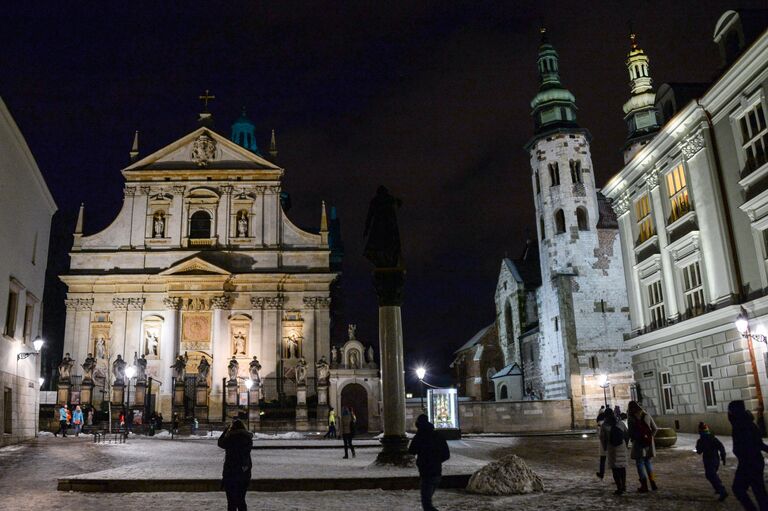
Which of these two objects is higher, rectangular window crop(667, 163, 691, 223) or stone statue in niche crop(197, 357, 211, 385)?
rectangular window crop(667, 163, 691, 223)

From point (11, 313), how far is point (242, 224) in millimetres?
24418

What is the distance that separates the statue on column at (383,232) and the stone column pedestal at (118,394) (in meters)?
27.0

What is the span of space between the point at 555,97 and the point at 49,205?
34.3 metres

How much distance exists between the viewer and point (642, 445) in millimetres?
11336

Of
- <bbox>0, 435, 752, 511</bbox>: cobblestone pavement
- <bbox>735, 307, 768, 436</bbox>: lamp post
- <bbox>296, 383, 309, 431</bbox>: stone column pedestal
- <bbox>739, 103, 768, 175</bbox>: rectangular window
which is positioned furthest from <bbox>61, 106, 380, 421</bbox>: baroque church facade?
<bbox>739, 103, 768, 175</bbox>: rectangular window

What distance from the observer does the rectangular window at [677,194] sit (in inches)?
928

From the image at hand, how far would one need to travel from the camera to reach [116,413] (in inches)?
1491

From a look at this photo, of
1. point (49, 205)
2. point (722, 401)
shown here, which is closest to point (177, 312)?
point (49, 205)

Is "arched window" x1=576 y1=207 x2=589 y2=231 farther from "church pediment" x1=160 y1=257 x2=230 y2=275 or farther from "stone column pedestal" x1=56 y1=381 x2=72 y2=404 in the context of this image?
"stone column pedestal" x1=56 y1=381 x2=72 y2=404

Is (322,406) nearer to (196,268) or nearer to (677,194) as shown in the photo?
(196,268)

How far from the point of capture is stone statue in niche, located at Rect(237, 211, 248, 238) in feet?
152

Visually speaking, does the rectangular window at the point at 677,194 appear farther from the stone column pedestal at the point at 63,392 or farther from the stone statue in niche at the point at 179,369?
the stone column pedestal at the point at 63,392

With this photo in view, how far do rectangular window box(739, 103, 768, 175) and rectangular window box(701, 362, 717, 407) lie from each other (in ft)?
21.9

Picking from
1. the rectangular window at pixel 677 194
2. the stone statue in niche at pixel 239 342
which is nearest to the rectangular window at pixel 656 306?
the rectangular window at pixel 677 194
